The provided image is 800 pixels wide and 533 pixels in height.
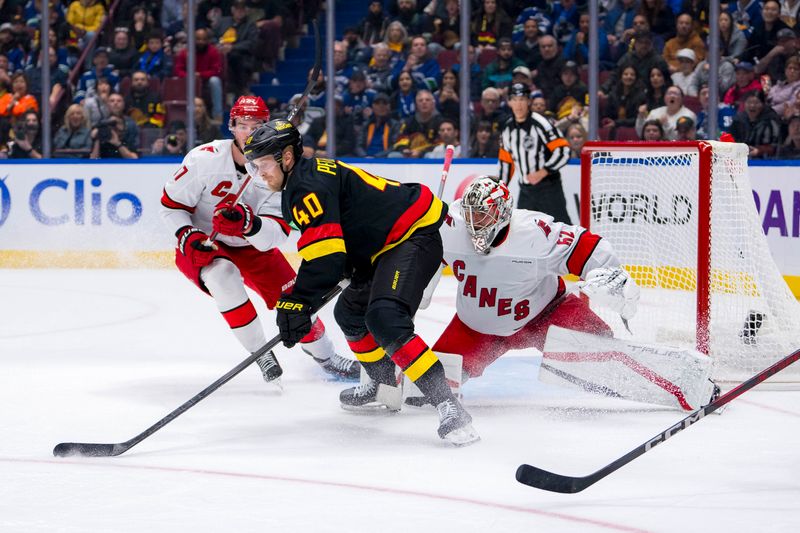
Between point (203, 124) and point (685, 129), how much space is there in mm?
3130

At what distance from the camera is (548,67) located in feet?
23.7

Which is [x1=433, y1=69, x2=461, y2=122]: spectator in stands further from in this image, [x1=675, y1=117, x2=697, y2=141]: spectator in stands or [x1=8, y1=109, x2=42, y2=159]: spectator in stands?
[x1=8, y1=109, x2=42, y2=159]: spectator in stands

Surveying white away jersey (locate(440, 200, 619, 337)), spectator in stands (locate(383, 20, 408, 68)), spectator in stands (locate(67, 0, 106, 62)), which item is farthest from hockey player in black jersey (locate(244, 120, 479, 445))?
spectator in stands (locate(67, 0, 106, 62))

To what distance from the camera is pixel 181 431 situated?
11.3ft

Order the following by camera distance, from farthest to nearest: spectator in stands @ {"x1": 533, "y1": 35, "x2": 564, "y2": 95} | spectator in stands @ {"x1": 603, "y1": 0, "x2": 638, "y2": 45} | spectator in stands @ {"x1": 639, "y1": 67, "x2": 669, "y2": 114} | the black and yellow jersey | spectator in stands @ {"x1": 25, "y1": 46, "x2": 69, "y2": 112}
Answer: spectator in stands @ {"x1": 25, "y1": 46, "x2": 69, "y2": 112} < spectator in stands @ {"x1": 533, "y1": 35, "x2": 564, "y2": 95} < spectator in stands @ {"x1": 603, "y1": 0, "x2": 638, "y2": 45} < spectator in stands @ {"x1": 639, "y1": 67, "x2": 669, "y2": 114} < the black and yellow jersey

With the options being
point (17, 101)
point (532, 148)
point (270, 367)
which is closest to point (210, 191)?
point (270, 367)

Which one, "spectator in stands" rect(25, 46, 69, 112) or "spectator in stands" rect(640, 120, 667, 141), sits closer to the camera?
"spectator in stands" rect(640, 120, 667, 141)

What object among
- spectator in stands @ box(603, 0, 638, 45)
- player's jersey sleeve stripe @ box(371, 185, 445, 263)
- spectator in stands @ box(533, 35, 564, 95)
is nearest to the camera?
player's jersey sleeve stripe @ box(371, 185, 445, 263)

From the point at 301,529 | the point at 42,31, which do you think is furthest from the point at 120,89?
the point at 301,529

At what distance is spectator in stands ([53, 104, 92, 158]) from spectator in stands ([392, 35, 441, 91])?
2.15m

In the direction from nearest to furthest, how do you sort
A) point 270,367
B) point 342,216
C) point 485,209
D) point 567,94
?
1. point 342,216
2. point 485,209
3. point 270,367
4. point 567,94

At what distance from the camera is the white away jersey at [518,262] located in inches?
144

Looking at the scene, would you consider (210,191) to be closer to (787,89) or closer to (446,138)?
(446,138)

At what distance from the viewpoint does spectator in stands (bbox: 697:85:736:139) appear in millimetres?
6633
